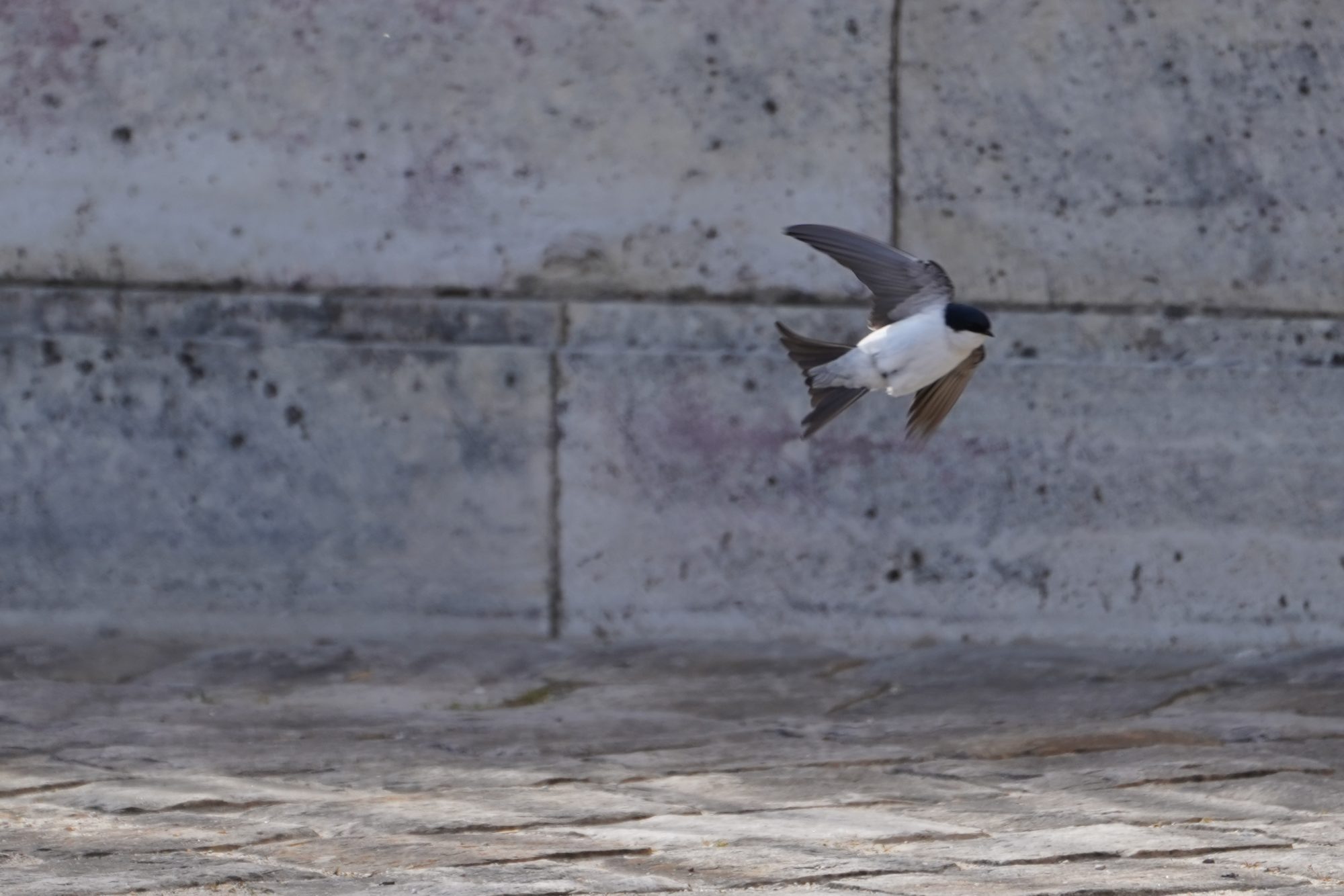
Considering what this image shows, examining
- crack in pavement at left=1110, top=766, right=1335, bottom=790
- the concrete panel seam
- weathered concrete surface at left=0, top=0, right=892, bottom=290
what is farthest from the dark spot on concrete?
crack in pavement at left=1110, top=766, right=1335, bottom=790

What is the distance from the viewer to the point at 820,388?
2922 millimetres

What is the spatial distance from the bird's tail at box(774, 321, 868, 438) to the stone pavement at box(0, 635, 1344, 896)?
655 mm

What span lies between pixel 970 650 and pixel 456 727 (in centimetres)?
140

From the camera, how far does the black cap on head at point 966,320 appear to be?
108 inches

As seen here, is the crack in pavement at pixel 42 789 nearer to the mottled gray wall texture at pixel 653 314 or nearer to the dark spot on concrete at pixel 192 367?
the mottled gray wall texture at pixel 653 314

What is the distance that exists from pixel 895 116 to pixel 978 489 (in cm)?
97

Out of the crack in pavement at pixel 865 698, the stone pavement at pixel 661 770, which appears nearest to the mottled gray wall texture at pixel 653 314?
the stone pavement at pixel 661 770

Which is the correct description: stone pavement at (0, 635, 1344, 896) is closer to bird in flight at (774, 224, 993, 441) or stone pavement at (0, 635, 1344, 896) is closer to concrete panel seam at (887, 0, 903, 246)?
bird in flight at (774, 224, 993, 441)

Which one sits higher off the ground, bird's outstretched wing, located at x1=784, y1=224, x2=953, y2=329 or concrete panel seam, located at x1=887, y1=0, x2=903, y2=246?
concrete panel seam, located at x1=887, y1=0, x2=903, y2=246

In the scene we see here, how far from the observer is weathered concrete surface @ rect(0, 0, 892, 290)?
4688 mm

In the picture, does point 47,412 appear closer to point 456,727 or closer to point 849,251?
point 456,727

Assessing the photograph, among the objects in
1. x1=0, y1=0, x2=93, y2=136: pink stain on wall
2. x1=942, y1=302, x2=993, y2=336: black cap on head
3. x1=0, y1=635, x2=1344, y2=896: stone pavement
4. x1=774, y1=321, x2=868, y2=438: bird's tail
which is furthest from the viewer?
x1=0, y1=0, x2=93, y2=136: pink stain on wall

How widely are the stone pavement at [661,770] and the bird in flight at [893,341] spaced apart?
0.67 m

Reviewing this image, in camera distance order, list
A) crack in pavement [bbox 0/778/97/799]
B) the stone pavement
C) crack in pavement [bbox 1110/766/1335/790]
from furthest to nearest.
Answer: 1. crack in pavement [bbox 1110/766/1335/790]
2. crack in pavement [bbox 0/778/97/799]
3. the stone pavement
